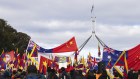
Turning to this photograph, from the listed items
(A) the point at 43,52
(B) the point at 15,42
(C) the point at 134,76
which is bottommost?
(C) the point at 134,76

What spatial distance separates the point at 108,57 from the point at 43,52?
6862 millimetres

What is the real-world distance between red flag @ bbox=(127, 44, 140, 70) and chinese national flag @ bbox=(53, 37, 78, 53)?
9701 mm

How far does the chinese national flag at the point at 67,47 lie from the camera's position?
3138 centimetres

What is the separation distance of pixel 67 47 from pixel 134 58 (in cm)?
1043

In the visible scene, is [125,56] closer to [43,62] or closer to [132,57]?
[132,57]

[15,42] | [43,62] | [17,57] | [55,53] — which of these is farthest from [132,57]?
[15,42]

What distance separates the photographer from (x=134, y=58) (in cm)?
2161

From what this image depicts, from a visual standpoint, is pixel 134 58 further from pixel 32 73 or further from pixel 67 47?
pixel 67 47

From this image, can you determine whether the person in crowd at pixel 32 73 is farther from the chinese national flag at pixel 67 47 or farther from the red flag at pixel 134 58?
the chinese national flag at pixel 67 47

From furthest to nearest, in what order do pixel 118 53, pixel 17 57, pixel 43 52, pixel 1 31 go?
pixel 1 31, pixel 17 57, pixel 43 52, pixel 118 53

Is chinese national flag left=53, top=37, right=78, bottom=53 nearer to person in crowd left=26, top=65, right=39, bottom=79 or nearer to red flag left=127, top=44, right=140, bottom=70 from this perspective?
red flag left=127, top=44, right=140, bottom=70

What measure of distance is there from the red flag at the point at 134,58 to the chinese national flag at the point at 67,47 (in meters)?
9.70

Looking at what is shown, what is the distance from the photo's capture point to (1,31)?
292ft

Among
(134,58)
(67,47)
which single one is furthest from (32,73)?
(67,47)
